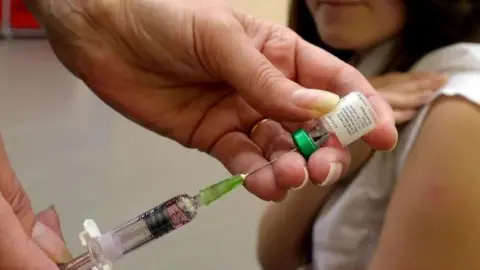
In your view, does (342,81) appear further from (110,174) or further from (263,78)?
(110,174)

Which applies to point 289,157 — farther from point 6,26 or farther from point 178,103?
point 6,26

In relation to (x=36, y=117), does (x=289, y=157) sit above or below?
above

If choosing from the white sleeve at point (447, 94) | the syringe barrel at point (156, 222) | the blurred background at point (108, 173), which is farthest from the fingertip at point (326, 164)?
the blurred background at point (108, 173)

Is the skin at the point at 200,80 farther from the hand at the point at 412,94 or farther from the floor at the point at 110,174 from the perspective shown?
the floor at the point at 110,174

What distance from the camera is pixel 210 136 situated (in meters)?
0.92

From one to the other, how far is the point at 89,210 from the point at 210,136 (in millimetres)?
913

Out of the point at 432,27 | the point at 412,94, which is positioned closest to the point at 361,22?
the point at 432,27

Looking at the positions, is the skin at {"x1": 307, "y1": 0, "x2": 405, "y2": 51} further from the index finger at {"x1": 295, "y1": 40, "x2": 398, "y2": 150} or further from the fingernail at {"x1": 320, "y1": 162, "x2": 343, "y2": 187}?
the fingernail at {"x1": 320, "y1": 162, "x2": 343, "y2": 187}

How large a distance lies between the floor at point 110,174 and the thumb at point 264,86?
26.2 inches

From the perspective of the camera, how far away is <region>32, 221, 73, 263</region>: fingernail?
28.1 inches

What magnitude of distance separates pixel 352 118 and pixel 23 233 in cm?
34

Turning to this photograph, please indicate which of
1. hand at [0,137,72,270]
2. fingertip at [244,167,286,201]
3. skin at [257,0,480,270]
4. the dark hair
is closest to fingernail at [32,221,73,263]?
hand at [0,137,72,270]

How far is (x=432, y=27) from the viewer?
113cm

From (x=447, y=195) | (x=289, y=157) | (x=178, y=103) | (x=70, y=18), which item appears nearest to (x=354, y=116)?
(x=289, y=157)
